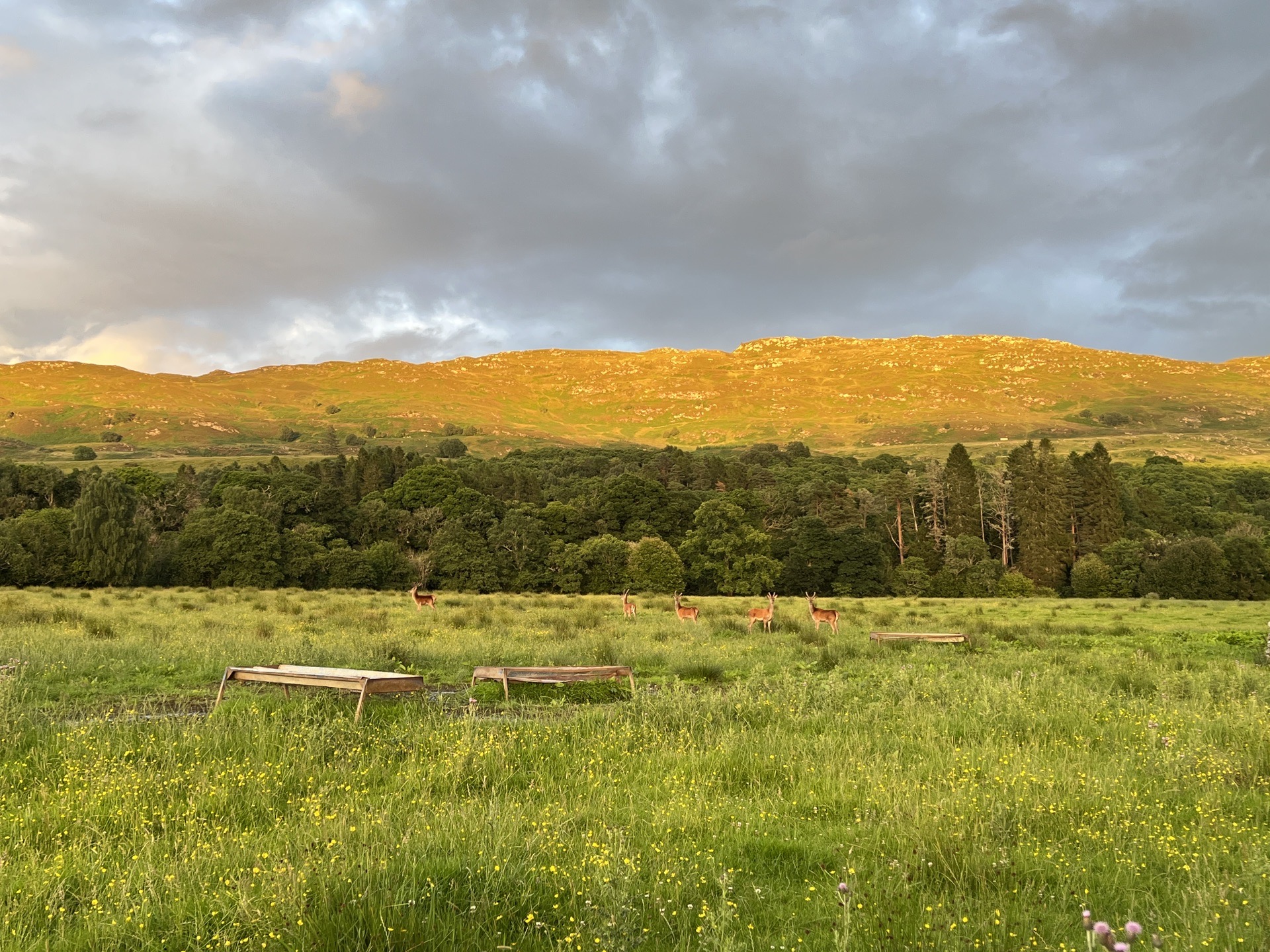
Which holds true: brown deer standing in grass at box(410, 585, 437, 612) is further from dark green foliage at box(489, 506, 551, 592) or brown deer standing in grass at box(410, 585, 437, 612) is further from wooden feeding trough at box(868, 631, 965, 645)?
dark green foliage at box(489, 506, 551, 592)

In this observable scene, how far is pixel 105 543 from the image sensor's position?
59.3 m

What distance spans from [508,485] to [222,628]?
86625 mm

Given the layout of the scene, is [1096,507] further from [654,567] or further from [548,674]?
[548,674]

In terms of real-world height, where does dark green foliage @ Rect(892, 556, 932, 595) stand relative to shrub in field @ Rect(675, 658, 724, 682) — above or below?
below

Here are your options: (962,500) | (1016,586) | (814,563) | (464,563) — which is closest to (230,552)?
(464,563)

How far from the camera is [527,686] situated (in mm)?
13734

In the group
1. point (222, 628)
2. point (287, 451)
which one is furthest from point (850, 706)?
point (287, 451)

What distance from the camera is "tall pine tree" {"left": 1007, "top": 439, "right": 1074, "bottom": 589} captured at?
79.1 meters

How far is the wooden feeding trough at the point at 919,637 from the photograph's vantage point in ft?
68.4

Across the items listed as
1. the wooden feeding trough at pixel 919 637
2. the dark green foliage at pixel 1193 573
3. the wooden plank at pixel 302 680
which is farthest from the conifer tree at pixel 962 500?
the wooden plank at pixel 302 680

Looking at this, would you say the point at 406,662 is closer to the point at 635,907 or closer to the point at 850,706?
the point at 850,706

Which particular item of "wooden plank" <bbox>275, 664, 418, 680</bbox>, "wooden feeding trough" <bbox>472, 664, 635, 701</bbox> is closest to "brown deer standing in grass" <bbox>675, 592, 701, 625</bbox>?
"wooden feeding trough" <bbox>472, 664, 635, 701</bbox>

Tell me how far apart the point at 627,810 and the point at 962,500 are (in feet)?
316

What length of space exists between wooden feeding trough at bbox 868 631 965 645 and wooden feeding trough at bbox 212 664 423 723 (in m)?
14.0
